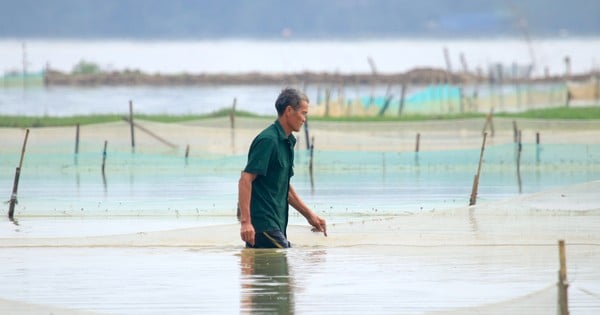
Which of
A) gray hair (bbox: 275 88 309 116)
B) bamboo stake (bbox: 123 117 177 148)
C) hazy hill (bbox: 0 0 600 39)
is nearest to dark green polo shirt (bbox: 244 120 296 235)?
gray hair (bbox: 275 88 309 116)

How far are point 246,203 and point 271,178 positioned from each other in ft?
0.81

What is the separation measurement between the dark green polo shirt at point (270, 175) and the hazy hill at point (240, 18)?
80817mm

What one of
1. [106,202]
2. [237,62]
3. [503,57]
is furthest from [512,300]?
[237,62]

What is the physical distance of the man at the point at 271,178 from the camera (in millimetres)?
7586

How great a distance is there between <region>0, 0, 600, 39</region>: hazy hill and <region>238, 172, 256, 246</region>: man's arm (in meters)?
81.0

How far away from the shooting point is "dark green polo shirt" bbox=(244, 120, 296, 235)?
7.59 metres

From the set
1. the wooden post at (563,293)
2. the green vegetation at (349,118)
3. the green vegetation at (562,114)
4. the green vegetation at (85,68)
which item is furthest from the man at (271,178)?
the green vegetation at (85,68)

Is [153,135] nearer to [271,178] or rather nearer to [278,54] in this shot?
[271,178]

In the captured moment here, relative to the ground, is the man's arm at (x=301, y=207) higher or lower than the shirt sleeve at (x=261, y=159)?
lower

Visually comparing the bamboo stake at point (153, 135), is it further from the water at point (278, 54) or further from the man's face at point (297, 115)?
the water at point (278, 54)

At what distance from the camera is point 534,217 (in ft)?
34.3

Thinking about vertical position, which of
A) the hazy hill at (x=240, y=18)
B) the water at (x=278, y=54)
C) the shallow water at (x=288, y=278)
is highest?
the hazy hill at (x=240, y=18)

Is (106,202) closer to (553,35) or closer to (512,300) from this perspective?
(512,300)

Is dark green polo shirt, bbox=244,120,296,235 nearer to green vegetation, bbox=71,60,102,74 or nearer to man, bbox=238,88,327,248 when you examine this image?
man, bbox=238,88,327,248
